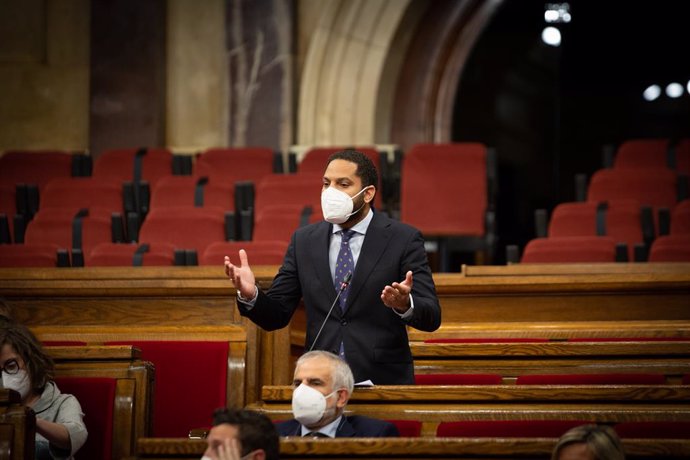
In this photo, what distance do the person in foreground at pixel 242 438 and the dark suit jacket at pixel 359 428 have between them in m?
0.12

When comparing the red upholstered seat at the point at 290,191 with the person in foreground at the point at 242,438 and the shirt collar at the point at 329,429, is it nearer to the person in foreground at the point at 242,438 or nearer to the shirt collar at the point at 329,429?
the shirt collar at the point at 329,429

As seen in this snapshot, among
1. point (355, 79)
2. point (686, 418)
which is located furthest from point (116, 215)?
point (686, 418)

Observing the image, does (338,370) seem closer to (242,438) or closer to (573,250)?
(242,438)

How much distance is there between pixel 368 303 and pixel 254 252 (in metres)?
0.69

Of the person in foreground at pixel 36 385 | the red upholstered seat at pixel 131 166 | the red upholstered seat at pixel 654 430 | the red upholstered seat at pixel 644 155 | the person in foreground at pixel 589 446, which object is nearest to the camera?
the person in foreground at pixel 589 446

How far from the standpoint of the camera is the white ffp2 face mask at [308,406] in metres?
0.85

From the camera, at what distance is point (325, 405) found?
0.85 metres

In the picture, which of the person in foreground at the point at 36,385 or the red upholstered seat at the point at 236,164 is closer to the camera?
the person in foreground at the point at 36,385

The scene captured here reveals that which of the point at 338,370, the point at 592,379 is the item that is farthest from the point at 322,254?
the point at 592,379

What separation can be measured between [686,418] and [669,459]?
0.11m

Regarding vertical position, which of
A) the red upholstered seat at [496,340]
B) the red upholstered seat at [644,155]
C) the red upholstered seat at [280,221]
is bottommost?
the red upholstered seat at [496,340]

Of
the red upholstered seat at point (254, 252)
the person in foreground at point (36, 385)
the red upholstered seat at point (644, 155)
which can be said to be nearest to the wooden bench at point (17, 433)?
the person in foreground at point (36, 385)

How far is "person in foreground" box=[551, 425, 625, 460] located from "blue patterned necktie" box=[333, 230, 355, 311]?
34 cm

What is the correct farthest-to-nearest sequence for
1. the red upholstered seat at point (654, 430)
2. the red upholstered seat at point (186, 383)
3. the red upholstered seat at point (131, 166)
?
the red upholstered seat at point (131, 166), the red upholstered seat at point (186, 383), the red upholstered seat at point (654, 430)
